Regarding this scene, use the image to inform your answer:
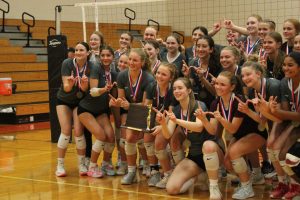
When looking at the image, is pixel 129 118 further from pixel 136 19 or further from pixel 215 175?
pixel 136 19

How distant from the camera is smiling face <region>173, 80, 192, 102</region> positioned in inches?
235

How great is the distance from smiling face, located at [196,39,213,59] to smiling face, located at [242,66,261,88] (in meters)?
0.87

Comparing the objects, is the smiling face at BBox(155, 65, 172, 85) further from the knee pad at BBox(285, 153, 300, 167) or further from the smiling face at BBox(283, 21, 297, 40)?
the knee pad at BBox(285, 153, 300, 167)

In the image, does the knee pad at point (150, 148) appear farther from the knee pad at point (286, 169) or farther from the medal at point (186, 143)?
the knee pad at point (286, 169)

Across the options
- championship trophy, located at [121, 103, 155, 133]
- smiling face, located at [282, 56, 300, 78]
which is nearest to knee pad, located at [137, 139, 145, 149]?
championship trophy, located at [121, 103, 155, 133]

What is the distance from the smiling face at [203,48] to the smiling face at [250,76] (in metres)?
0.87

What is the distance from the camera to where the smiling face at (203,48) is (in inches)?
256

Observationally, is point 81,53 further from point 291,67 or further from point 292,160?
point 292,160

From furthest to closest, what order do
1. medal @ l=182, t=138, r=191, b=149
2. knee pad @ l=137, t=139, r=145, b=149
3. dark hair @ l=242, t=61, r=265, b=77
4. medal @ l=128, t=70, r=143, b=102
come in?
1. knee pad @ l=137, t=139, r=145, b=149
2. medal @ l=128, t=70, r=143, b=102
3. medal @ l=182, t=138, r=191, b=149
4. dark hair @ l=242, t=61, r=265, b=77

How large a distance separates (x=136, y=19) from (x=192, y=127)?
37.9 ft

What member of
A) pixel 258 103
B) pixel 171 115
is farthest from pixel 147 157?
pixel 258 103

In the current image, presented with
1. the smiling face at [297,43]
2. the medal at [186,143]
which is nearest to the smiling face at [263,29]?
the smiling face at [297,43]

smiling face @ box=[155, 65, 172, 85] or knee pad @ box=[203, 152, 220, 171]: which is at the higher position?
smiling face @ box=[155, 65, 172, 85]

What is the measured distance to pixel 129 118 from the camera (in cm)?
648
